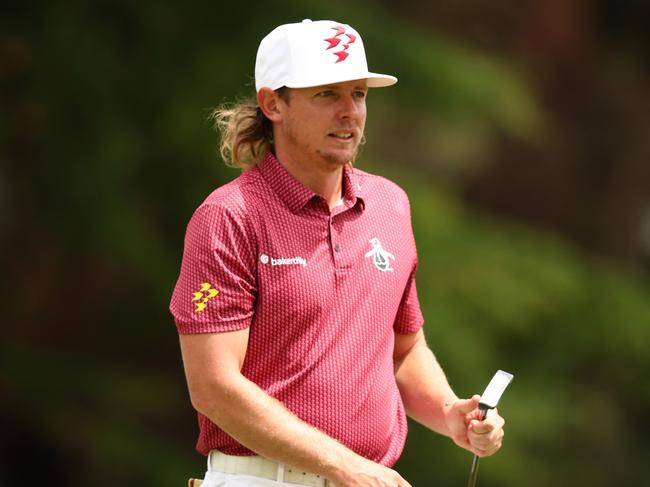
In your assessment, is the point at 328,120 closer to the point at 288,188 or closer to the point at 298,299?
the point at 288,188

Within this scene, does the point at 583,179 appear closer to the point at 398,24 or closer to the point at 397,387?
the point at 398,24

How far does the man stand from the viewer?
341 centimetres

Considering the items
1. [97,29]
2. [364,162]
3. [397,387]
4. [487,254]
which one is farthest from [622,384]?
[397,387]

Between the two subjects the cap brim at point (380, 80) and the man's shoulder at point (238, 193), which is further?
the cap brim at point (380, 80)

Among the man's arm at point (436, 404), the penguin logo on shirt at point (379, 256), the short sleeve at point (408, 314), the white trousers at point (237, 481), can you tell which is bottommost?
the white trousers at point (237, 481)

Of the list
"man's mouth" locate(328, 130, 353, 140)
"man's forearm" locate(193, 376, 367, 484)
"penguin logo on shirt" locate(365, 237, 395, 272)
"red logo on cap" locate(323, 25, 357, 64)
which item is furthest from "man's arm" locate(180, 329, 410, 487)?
"red logo on cap" locate(323, 25, 357, 64)

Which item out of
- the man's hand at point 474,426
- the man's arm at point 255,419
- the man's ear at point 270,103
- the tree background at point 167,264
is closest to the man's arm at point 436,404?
the man's hand at point 474,426

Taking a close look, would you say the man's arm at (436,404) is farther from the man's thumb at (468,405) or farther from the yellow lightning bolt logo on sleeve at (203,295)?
the yellow lightning bolt logo on sleeve at (203,295)

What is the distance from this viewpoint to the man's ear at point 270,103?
369cm

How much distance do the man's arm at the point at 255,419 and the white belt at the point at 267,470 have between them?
0.30 ft

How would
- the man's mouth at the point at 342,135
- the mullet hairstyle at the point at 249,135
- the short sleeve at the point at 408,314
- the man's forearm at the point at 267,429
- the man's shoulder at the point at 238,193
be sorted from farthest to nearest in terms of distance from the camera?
the short sleeve at the point at 408,314
the mullet hairstyle at the point at 249,135
the man's mouth at the point at 342,135
the man's shoulder at the point at 238,193
the man's forearm at the point at 267,429

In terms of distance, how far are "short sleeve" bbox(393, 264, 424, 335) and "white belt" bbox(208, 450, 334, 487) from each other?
62 cm

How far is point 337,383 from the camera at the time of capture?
3543 mm

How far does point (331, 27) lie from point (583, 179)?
10553mm
